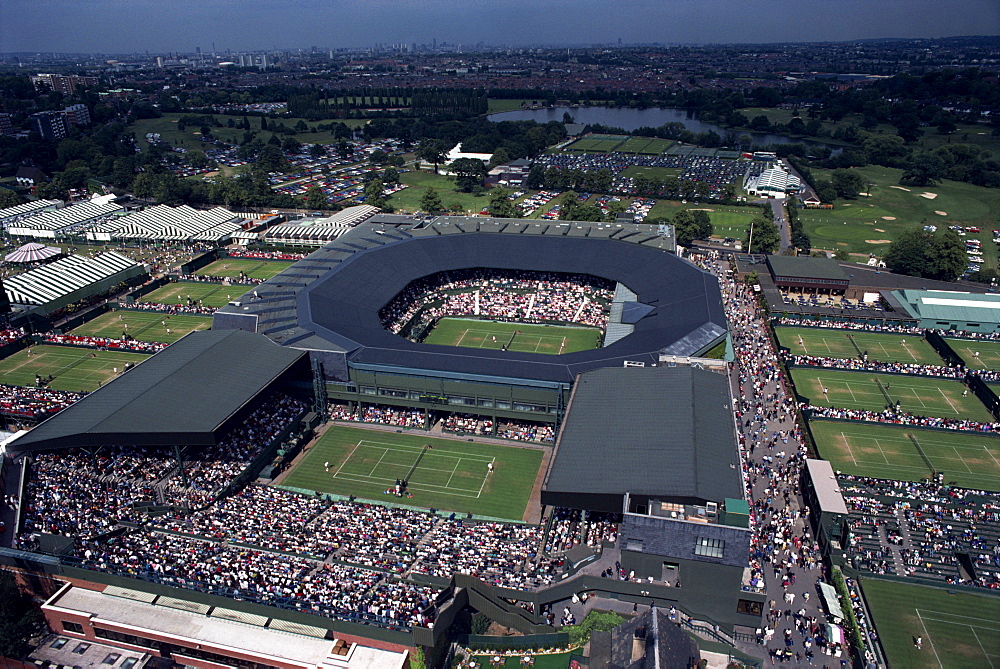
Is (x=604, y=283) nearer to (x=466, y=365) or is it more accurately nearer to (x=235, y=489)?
(x=466, y=365)

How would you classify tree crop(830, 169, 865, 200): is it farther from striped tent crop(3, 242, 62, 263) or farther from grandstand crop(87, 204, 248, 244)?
striped tent crop(3, 242, 62, 263)

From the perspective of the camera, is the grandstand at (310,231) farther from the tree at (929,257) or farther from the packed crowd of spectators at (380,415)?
the tree at (929,257)

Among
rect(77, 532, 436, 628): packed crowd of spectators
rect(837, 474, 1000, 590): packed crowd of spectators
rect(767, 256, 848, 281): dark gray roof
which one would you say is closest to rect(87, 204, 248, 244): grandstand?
rect(77, 532, 436, 628): packed crowd of spectators

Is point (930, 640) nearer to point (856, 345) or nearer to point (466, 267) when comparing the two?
point (856, 345)

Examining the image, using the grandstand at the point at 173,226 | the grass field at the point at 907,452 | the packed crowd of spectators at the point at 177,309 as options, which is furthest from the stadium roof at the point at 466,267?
the grandstand at the point at 173,226

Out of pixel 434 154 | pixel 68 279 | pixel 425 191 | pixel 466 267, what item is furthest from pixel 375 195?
pixel 68 279

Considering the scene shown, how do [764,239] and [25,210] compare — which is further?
[25,210]
